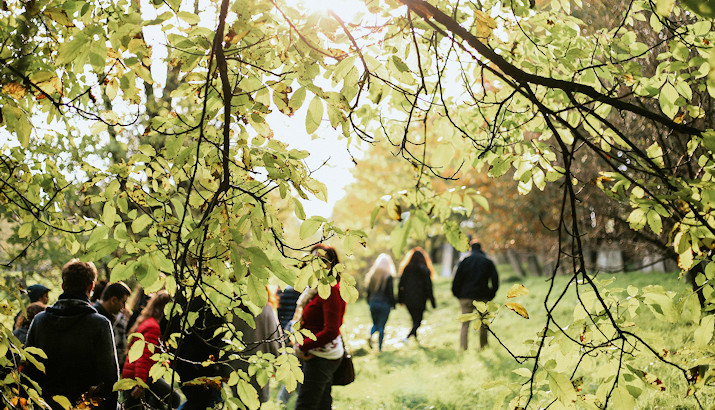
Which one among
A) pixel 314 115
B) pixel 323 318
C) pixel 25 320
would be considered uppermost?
pixel 314 115

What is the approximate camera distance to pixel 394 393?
7.45m

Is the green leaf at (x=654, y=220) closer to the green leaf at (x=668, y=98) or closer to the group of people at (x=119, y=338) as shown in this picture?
the green leaf at (x=668, y=98)

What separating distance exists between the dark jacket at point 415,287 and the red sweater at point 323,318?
5.84 m

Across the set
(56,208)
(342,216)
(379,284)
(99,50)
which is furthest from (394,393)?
(342,216)

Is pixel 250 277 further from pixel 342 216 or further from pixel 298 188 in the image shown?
pixel 342 216

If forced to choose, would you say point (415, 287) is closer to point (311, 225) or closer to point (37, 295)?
point (37, 295)

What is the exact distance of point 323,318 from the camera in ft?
15.0

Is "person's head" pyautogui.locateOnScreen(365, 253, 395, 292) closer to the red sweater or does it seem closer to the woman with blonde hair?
the woman with blonde hair

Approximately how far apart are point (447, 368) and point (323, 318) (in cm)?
450

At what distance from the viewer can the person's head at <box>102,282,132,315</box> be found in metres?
5.02

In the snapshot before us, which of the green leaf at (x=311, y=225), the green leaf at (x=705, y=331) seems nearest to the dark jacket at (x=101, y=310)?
the green leaf at (x=311, y=225)

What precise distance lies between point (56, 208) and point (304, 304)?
2.35 meters

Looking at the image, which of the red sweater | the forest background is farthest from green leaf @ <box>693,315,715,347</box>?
the red sweater

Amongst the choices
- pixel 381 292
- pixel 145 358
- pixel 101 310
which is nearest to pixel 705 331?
pixel 145 358
